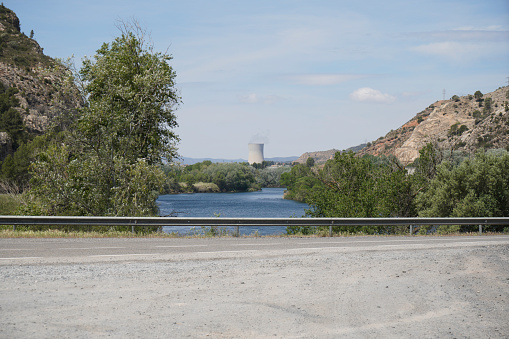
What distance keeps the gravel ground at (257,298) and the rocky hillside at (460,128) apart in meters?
75.6

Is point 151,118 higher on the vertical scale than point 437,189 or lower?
higher

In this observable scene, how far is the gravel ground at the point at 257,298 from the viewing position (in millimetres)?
6082

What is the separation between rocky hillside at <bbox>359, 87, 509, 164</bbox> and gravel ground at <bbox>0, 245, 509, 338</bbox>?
7555cm

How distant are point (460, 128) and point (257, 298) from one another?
12523cm

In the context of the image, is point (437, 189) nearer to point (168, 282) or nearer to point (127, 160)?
point (127, 160)

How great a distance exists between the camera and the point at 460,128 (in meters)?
121

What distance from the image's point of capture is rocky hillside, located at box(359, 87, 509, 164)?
94000 mm

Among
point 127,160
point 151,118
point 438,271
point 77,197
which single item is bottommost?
point 438,271

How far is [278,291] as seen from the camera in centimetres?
813

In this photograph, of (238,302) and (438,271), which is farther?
(438,271)

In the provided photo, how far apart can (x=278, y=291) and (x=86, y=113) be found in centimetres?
1677

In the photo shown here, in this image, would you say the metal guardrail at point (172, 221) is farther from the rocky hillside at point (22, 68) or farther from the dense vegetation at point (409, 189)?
the rocky hillside at point (22, 68)

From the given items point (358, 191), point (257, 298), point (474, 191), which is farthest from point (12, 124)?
point (257, 298)

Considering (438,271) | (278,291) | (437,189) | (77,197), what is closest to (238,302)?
(278,291)
